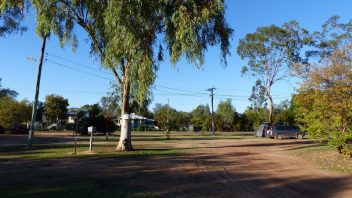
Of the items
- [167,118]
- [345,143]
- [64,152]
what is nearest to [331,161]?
[345,143]

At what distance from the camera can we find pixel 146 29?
72.3ft

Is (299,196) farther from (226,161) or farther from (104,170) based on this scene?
(226,161)

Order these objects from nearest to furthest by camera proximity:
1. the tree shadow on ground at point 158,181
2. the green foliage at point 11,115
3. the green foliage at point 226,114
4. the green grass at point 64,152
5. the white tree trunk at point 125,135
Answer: the tree shadow on ground at point 158,181 < the green grass at point 64,152 < the white tree trunk at point 125,135 < the green foliage at point 11,115 < the green foliage at point 226,114

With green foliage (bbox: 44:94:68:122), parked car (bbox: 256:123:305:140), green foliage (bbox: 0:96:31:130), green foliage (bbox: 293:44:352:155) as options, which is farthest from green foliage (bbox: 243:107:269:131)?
green foliage (bbox: 293:44:352:155)

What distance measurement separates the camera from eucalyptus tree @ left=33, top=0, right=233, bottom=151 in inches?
840

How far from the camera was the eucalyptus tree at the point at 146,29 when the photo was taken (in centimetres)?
2133

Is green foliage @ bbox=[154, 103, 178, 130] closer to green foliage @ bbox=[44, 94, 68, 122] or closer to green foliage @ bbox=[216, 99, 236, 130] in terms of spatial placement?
green foliage @ bbox=[216, 99, 236, 130]

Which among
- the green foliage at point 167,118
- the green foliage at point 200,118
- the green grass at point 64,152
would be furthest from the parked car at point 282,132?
the green foliage at point 167,118

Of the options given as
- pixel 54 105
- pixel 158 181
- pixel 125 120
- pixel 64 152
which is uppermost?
pixel 54 105

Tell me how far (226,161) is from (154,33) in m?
7.76

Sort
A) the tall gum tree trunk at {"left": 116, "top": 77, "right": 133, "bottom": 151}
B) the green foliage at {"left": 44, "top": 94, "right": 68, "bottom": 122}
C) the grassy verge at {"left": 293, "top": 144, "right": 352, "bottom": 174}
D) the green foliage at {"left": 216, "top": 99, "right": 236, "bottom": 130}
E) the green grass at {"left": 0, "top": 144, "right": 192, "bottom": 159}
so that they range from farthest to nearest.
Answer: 1. the green foliage at {"left": 216, "top": 99, "right": 236, "bottom": 130}
2. the green foliage at {"left": 44, "top": 94, "right": 68, "bottom": 122}
3. the tall gum tree trunk at {"left": 116, "top": 77, "right": 133, "bottom": 151}
4. the green grass at {"left": 0, "top": 144, "right": 192, "bottom": 159}
5. the grassy verge at {"left": 293, "top": 144, "right": 352, "bottom": 174}

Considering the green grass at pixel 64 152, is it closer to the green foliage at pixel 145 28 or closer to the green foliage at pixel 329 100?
the green foliage at pixel 145 28

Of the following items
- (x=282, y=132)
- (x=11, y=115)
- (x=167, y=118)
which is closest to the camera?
(x=282, y=132)

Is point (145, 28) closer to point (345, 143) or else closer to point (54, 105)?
point (345, 143)
